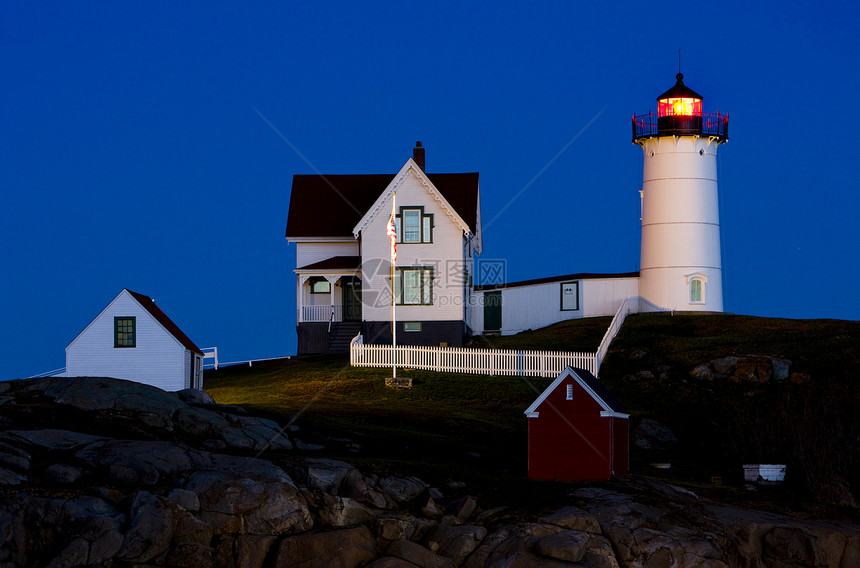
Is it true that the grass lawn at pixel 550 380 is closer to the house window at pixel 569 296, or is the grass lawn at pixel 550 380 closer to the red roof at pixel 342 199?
the house window at pixel 569 296

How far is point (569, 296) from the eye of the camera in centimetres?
5091

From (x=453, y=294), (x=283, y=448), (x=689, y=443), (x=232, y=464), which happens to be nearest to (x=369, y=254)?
(x=453, y=294)

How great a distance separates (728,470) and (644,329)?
17.2 meters

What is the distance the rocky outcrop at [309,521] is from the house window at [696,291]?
26188mm

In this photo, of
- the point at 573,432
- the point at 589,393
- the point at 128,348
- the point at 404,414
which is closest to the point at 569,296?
the point at 404,414

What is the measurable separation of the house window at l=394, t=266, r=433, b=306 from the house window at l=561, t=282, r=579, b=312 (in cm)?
873

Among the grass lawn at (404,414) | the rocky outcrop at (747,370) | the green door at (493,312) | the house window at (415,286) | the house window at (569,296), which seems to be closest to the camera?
the grass lawn at (404,414)

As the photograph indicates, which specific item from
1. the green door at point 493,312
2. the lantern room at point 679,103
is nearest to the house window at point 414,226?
the green door at point 493,312

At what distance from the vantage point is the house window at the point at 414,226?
44.7 meters

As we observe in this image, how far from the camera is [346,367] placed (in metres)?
41.3

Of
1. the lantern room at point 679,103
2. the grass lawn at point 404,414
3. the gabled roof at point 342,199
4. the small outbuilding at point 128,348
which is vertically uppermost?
the lantern room at point 679,103

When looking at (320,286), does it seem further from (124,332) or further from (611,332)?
(124,332)

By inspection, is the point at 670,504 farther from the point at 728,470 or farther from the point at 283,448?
the point at 283,448

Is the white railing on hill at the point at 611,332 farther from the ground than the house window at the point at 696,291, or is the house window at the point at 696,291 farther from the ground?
the house window at the point at 696,291
